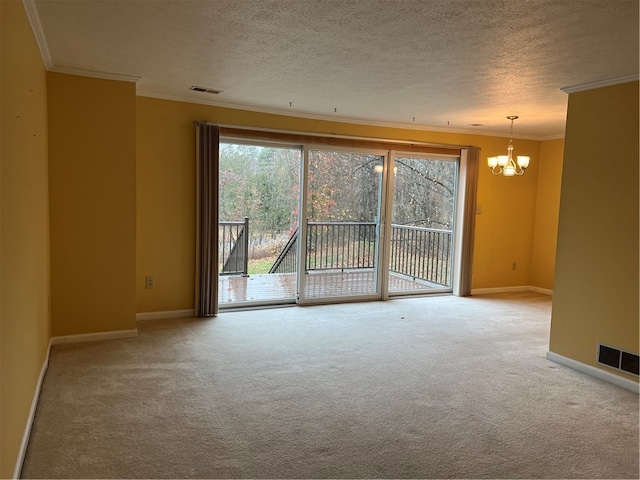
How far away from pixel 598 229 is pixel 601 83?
1111 mm

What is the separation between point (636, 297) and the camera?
3.30 metres

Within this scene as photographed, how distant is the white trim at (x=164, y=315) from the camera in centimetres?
477

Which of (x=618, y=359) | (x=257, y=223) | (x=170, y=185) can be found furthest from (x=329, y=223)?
(x=618, y=359)

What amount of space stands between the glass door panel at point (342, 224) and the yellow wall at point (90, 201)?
214 centimetres

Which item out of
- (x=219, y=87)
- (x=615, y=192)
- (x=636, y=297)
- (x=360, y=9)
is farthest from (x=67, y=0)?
(x=636, y=297)

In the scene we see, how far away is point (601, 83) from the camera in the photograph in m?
3.48


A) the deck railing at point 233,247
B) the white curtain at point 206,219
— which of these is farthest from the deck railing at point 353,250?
the white curtain at point 206,219

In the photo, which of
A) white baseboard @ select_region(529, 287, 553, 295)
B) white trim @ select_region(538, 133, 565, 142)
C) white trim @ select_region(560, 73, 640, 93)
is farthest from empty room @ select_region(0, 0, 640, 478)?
white baseboard @ select_region(529, 287, 553, 295)

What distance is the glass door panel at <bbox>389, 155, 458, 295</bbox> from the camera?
618 cm

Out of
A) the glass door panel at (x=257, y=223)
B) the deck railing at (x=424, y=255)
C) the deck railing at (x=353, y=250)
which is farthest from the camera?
the deck railing at (x=424, y=255)

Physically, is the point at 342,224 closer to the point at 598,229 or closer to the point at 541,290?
the point at 598,229

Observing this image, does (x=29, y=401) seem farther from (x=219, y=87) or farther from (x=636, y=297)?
(x=636, y=297)

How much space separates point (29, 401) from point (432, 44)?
3141mm

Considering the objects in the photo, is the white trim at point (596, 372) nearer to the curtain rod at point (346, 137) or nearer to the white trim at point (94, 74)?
the curtain rod at point (346, 137)
